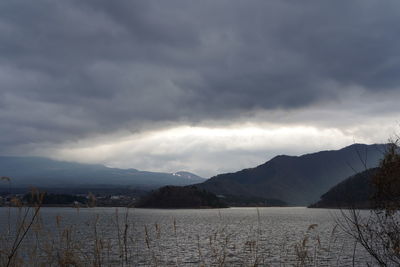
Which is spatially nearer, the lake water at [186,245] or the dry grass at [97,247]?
the dry grass at [97,247]

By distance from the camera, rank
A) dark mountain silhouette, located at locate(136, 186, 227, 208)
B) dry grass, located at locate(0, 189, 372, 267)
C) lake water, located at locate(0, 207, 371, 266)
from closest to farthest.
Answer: dry grass, located at locate(0, 189, 372, 267) → lake water, located at locate(0, 207, 371, 266) → dark mountain silhouette, located at locate(136, 186, 227, 208)

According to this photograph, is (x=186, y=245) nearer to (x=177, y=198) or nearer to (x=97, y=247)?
(x=97, y=247)

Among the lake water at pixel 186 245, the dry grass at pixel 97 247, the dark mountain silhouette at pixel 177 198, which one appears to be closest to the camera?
the dry grass at pixel 97 247

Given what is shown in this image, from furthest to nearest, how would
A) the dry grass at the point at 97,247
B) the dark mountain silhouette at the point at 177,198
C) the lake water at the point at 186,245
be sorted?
the dark mountain silhouette at the point at 177,198 < the lake water at the point at 186,245 < the dry grass at the point at 97,247

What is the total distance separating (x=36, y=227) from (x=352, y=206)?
6391 millimetres

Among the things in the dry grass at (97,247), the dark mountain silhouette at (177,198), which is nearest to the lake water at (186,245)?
the dry grass at (97,247)

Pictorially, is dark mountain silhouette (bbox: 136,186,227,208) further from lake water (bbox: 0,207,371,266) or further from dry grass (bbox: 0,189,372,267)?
dry grass (bbox: 0,189,372,267)

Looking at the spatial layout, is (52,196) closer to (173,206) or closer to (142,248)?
(173,206)

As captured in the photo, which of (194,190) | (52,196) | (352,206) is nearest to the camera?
(352,206)

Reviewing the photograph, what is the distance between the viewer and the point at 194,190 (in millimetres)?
180750

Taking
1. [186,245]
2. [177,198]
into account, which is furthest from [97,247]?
[177,198]

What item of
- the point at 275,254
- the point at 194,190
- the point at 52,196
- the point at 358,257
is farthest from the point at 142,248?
the point at 194,190

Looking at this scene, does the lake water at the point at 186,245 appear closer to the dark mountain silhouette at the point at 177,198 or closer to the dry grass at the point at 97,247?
the dry grass at the point at 97,247

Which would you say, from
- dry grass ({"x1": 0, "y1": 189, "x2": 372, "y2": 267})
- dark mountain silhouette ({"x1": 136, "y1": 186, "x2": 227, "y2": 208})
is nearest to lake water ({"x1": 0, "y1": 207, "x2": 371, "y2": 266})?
dry grass ({"x1": 0, "y1": 189, "x2": 372, "y2": 267})
